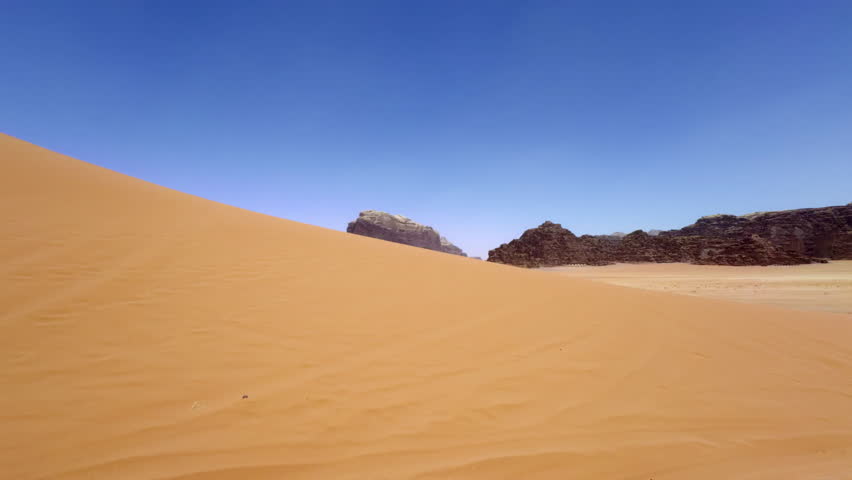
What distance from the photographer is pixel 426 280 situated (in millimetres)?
5730

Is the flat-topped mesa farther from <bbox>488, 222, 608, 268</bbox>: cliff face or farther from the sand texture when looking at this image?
the sand texture

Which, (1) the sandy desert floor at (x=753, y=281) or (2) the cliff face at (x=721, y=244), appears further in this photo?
(2) the cliff face at (x=721, y=244)

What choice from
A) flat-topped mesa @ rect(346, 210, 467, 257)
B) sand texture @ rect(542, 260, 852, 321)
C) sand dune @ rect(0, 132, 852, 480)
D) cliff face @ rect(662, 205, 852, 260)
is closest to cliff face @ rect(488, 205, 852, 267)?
cliff face @ rect(662, 205, 852, 260)

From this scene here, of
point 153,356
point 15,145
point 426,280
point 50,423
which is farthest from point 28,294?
point 15,145

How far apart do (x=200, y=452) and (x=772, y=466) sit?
3234mm

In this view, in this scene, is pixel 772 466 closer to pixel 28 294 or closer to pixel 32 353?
pixel 32 353

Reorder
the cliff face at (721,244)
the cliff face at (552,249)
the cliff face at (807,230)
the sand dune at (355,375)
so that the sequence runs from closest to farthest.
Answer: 1. the sand dune at (355,375)
2. the cliff face at (721,244)
3. the cliff face at (807,230)
4. the cliff face at (552,249)

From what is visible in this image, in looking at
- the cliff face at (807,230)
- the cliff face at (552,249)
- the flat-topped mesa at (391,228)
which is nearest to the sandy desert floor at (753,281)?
the cliff face at (552,249)

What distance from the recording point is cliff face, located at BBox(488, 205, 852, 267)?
34062mm

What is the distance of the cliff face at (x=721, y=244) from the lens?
112ft

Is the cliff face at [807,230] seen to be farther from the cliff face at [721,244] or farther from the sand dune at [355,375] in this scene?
the sand dune at [355,375]

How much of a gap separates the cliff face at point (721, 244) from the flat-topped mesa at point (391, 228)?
148 ft

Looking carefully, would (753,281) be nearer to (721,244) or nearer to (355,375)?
(721,244)

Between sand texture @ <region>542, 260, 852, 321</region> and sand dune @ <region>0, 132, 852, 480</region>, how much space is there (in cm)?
744
